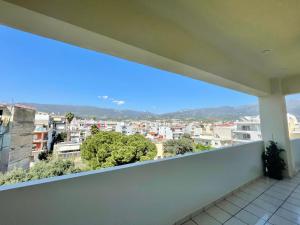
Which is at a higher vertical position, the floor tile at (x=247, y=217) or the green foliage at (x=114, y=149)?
the green foliage at (x=114, y=149)

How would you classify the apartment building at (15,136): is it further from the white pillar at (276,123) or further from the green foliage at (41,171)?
the white pillar at (276,123)

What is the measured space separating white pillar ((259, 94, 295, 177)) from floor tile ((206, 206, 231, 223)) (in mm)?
2541

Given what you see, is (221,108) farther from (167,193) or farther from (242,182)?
(167,193)

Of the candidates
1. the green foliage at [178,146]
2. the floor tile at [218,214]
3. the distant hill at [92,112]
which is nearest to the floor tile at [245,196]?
the floor tile at [218,214]

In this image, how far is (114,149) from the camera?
7.00 ft

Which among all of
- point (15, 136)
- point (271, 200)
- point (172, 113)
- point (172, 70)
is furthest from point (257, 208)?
point (15, 136)

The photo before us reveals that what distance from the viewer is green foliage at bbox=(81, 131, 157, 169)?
6.14 feet

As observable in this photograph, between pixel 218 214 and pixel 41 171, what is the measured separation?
2.30 meters

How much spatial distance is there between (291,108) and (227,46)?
3449 mm

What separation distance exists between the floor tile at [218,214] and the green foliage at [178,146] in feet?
2.96

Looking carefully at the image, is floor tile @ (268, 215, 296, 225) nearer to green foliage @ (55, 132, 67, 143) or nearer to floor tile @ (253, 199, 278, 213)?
floor tile @ (253, 199, 278, 213)

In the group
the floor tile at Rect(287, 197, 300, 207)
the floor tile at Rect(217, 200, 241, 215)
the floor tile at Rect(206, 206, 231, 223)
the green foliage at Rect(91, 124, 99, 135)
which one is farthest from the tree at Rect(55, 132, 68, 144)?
the floor tile at Rect(287, 197, 300, 207)

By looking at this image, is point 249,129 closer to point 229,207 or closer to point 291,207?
point 291,207

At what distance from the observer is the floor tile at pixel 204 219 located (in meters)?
1.96
